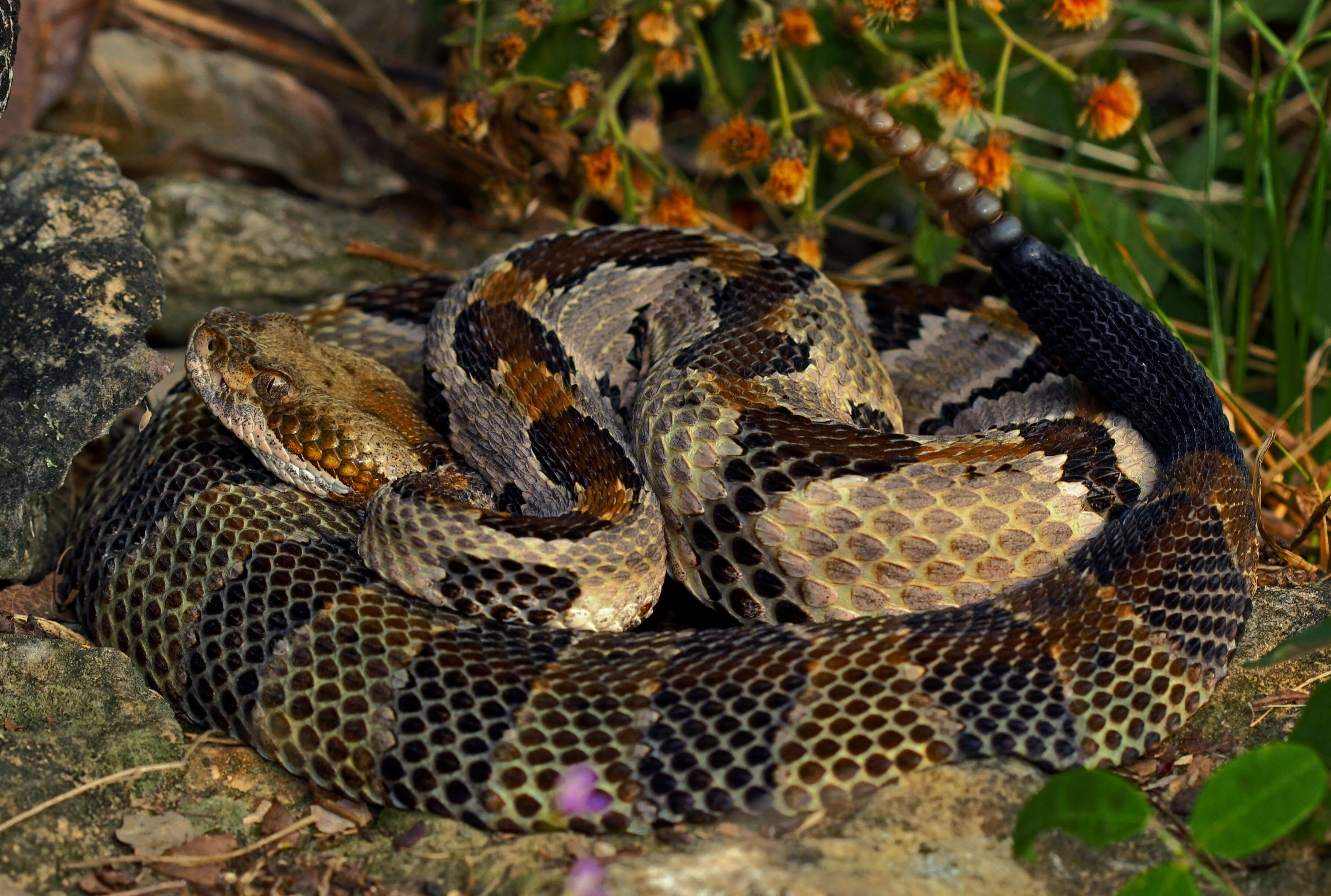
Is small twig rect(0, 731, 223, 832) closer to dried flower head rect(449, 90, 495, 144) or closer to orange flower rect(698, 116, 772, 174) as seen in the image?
dried flower head rect(449, 90, 495, 144)

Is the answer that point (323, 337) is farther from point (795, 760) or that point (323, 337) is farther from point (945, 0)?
point (945, 0)

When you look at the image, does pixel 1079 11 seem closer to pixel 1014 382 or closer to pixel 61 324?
pixel 1014 382

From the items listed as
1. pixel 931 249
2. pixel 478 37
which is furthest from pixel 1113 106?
pixel 478 37

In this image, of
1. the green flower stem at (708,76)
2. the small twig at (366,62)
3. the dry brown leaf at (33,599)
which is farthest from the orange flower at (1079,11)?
the dry brown leaf at (33,599)

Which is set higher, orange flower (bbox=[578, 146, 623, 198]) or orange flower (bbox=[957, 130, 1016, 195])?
orange flower (bbox=[957, 130, 1016, 195])

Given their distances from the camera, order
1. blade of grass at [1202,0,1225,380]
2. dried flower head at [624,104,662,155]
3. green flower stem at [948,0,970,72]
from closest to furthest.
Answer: green flower stem at [948,0,970,72] → blade of grass at [1202,0,1225,380] → dried flower head at [624,104,662,155]

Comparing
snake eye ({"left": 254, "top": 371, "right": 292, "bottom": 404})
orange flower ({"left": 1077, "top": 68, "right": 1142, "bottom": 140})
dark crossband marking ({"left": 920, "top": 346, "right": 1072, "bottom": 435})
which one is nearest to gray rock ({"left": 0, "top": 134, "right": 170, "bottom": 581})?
snake eye ({"left": 254, "top": 371, "right": 292, "bottom": 404})
